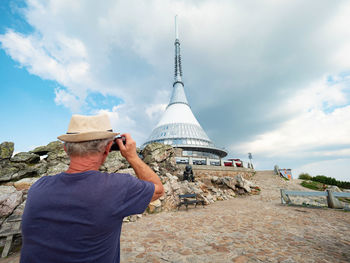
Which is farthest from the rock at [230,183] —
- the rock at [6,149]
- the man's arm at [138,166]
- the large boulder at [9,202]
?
the rock at [6,149]

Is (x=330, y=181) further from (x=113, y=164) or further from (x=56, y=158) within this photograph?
(x=56, y=158)

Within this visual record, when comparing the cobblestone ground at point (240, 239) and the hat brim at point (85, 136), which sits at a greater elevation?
the hat brim at point (85, 136)

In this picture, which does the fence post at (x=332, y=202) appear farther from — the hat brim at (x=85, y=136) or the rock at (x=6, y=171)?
the rock at (x=6, y=171)

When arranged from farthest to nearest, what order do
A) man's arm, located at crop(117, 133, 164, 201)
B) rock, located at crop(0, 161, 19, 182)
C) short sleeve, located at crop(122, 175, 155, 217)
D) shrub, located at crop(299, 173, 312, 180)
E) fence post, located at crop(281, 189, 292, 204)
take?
1. shrub, located at crop(299, 173, 312, 180)
2. fence post, located at crop(281, 189, 292, 204)
3. rock, located at crop(0, 161, 19, 182)
4. man's arm, located at crop(117, 133, 164, 201)
5. short sleeve, located at crop(122, 175, 155, 217)

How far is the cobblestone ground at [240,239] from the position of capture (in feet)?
13.0

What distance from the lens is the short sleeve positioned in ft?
4.33

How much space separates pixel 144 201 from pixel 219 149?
1534 inches

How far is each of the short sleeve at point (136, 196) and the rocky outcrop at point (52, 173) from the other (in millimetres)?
6314

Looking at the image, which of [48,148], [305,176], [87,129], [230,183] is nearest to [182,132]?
[305,176]

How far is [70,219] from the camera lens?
1182 millimetres

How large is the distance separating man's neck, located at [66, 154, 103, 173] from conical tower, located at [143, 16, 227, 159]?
1218 inches

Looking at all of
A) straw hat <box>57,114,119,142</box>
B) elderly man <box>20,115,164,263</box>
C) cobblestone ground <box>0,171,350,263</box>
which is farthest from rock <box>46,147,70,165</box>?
elderly man <box>20,115,164,263</box>

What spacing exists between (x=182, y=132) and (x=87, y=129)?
37.9 m

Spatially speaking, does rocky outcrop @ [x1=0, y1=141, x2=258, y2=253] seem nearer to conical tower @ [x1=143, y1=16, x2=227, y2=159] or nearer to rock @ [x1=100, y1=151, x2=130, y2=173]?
rock @ [x1=100, y1=151, x2=130, y2=173]
